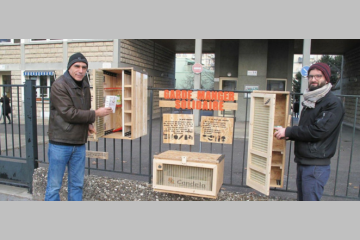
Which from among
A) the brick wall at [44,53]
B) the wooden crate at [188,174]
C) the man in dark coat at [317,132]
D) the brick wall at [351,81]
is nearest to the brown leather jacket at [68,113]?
the wooden crate at [188,174]

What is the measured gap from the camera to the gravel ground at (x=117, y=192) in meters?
3.56

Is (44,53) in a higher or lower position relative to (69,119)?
higher

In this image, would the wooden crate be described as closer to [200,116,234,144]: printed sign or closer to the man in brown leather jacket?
[200,116,234,144]: printed sign

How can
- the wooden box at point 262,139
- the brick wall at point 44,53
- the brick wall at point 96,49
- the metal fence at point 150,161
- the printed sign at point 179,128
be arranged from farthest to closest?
the brick wall at point 44,53 → the brick wall at point 96,49 → the metal fence at point 150,161 → the printed sign at point 179,128 → the wooden box at point 262,139

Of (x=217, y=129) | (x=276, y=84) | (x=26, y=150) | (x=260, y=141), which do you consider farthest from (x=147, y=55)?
(x=260, y=141)

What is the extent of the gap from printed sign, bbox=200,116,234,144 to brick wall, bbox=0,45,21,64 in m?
14.2

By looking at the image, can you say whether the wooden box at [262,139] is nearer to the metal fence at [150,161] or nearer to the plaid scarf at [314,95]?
the metal fence at [150,161]

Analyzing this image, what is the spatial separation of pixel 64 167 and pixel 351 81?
61.0ft

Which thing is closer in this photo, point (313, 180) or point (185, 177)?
point (313, 180)

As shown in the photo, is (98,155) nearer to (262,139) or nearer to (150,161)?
(150,161)

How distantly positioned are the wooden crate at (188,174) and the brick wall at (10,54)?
1408 cm

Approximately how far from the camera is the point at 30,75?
540 inches

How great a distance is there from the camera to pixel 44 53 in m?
13.2

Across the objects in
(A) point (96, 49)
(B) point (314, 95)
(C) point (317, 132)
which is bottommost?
(C) point (317, 132)
